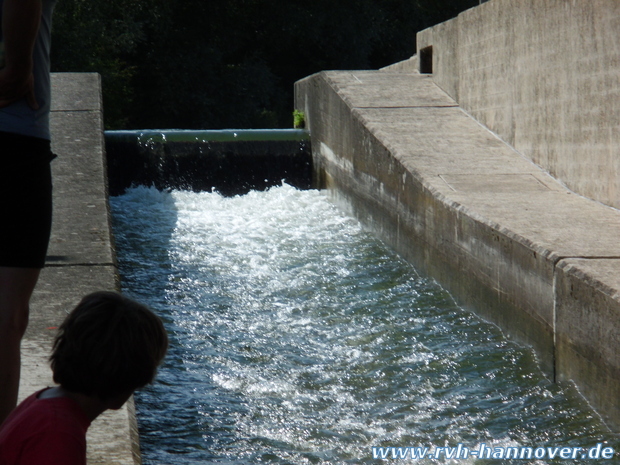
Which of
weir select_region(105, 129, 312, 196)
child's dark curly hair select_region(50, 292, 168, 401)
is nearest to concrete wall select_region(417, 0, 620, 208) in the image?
weir select_region(105, 129, 312, 196)

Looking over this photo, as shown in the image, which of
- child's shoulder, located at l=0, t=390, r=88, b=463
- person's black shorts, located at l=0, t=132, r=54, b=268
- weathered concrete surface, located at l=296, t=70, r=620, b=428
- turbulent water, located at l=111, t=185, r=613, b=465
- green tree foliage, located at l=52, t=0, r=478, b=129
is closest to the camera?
child's shoulder, located at l=0, t=390, r=88, b=463

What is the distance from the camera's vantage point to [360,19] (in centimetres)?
2670

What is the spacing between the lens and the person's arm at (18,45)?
2152 millimetres

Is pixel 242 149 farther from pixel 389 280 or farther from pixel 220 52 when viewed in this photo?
pixel 220 52

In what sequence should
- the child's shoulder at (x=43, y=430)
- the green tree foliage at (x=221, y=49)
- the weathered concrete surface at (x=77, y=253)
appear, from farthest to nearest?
the green tree foliage at (x=221, y=49), the weathered concrete surface at (x=77, y=253), the child's shoulder at (x=43, y=430)

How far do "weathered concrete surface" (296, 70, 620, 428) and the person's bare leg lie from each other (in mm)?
2541

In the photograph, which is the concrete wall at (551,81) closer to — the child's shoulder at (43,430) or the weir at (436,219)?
the weir at (436,219)

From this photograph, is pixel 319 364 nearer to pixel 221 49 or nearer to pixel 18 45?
pixel 18 45

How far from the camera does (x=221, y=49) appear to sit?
86.6ft

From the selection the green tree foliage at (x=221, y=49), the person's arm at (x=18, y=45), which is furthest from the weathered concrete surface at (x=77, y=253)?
the green tree foliage at (x=221, y=49)

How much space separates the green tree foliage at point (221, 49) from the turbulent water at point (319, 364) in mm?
14574

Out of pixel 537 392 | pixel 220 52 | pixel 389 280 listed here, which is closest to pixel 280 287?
pixel 389 280

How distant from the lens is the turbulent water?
3873mm

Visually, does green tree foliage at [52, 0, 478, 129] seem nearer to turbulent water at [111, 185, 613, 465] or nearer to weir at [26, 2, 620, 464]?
weir at [26, 2, 620, 464]
